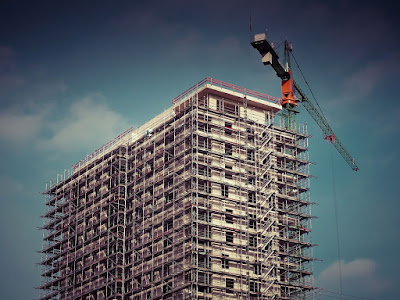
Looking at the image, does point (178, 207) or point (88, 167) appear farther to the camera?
point (88, 167)

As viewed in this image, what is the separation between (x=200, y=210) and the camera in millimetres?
108000

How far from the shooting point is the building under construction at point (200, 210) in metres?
107

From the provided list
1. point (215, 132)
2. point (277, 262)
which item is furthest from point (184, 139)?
point (277, 262)

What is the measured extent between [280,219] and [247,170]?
880cm

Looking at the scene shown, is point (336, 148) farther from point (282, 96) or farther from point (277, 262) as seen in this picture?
point (277, 262)

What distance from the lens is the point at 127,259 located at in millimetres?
118000

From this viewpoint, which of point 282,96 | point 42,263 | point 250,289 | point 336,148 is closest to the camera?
point 250,289

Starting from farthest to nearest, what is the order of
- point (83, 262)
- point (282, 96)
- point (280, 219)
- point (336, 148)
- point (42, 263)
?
1. point (336, 148)
2. point (282, 96)
3. point (42, 263)
4. point (83, 262)
5. point (280, 219)

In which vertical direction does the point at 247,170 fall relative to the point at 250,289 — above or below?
above

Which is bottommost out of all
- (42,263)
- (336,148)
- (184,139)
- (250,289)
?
(250,289)

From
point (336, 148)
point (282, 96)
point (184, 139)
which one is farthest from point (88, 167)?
point (336, 148)

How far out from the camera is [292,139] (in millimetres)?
123188

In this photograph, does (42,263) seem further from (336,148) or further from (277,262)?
(336,148)

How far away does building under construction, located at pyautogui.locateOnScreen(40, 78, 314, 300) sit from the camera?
352ft
